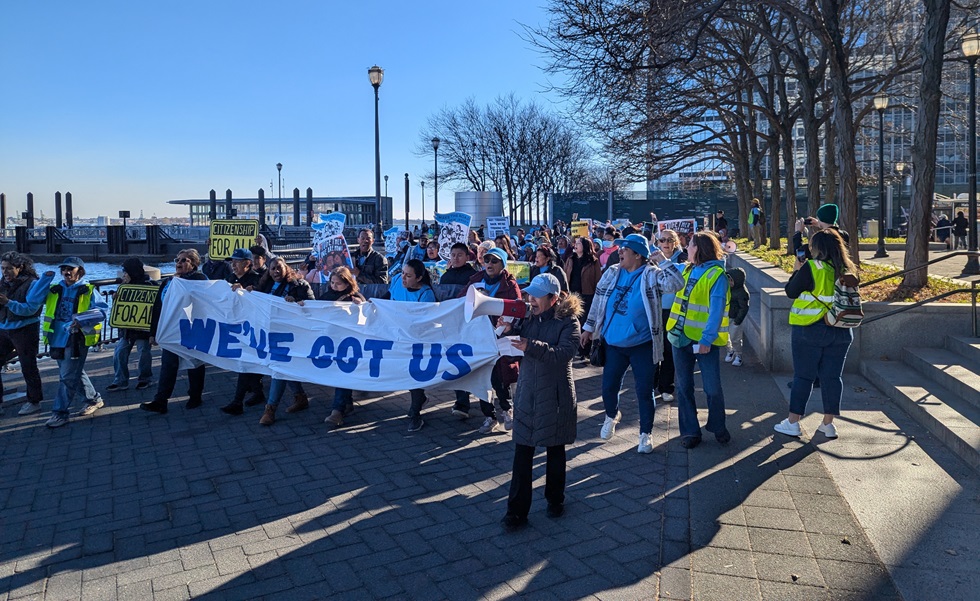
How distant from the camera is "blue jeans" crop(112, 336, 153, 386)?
389 inches

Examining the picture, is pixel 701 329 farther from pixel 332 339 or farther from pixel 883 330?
pixel 883 330

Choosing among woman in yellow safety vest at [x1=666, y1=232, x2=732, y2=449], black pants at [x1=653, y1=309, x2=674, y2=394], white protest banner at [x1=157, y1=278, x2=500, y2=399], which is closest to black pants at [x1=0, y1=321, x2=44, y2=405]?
white protest banner at [x1=157, y1=278, x2=500, y2=399]

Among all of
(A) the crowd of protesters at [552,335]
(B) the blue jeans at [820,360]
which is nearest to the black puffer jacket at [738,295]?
(A) the crowd of protesters at [552,335]

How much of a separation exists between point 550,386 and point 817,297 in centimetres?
297

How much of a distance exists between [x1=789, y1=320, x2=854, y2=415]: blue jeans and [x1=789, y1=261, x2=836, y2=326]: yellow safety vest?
90 mm

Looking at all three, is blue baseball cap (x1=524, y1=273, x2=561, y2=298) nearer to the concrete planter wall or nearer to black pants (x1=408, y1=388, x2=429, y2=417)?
black pants (x1=408, y1=388, x2=429, y2=417)

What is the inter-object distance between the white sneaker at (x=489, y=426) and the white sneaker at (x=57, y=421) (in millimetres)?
4360

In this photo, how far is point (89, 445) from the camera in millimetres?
7383

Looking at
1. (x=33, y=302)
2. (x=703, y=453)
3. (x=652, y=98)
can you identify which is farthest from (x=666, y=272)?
(x=652, y=98)

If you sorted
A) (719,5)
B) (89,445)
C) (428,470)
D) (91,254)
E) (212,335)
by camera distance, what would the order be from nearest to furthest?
(428,470), (89,445), (212,335), (719,5), (91,254)

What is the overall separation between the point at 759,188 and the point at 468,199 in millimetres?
17756

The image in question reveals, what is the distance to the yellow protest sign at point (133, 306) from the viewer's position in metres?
9.60

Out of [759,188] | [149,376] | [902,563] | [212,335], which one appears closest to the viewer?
[902,563]

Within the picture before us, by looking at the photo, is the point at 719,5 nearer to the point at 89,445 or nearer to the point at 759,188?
the point at 89,445
